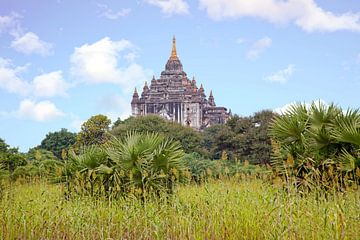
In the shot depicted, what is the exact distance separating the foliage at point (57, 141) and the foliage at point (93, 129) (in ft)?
16.9

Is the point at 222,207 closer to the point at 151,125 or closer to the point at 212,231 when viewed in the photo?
the point at 212,231

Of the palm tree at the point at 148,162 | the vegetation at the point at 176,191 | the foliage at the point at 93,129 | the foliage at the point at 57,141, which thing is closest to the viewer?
the vegetation at the point at 176,191

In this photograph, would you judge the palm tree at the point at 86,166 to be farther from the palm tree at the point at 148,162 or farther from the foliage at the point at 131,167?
the palm tree at the point at 148,162

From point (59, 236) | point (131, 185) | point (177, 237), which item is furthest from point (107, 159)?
point (177, 237)

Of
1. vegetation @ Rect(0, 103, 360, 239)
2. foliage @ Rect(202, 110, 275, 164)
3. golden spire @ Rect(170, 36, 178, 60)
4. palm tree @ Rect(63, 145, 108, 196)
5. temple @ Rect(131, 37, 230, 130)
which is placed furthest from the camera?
golden spire @ Rect(170, 36, 178, 60)

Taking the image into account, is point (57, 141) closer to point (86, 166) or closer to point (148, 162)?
point (86, 166)

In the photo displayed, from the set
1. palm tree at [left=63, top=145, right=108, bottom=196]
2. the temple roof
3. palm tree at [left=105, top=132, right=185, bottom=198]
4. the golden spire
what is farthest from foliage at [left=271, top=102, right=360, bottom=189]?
the golden spire

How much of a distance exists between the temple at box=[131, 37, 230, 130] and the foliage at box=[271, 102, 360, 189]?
64146 mm

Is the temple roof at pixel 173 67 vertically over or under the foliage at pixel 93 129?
over

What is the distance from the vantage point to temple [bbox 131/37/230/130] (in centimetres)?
7381

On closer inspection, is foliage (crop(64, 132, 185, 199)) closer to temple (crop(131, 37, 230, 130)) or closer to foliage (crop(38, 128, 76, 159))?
foliage (crop(38, 128, 76, 159))

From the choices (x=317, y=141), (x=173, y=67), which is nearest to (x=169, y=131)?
(x=317, y=141)

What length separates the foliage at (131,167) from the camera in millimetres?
7086

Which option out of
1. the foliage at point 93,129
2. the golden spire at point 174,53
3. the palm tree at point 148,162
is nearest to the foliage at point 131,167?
the palm tree at point 148,162
